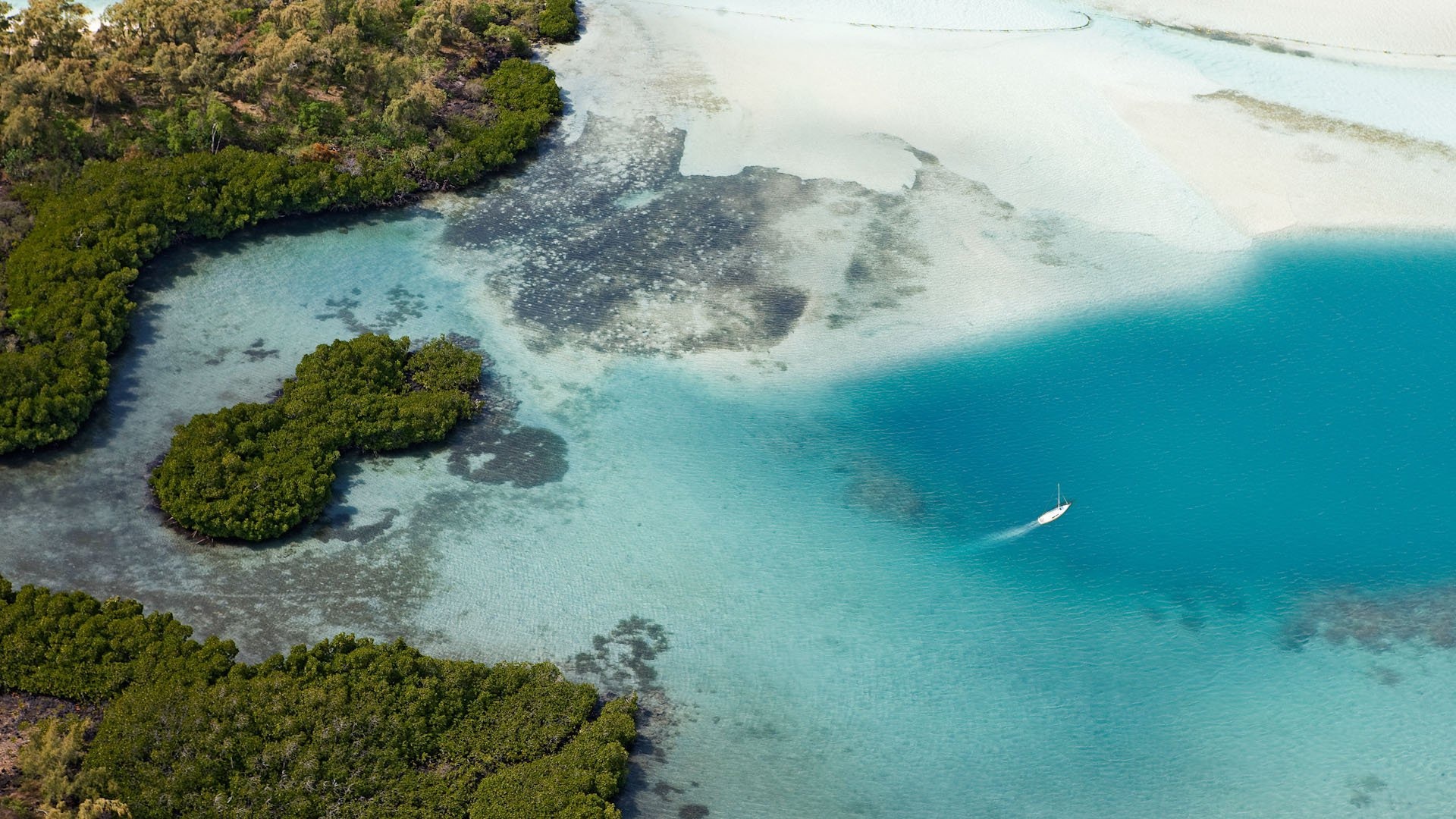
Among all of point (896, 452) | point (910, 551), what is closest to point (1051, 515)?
point (910, 551)

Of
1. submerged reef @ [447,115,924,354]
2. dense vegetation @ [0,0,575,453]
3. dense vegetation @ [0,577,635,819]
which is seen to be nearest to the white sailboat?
submerged reef @ [447,115,924,354]

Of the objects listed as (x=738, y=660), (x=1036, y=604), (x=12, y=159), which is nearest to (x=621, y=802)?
(x=738, y=660)

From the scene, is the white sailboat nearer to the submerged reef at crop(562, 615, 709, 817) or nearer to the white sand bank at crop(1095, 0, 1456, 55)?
the submerged reef at crop(562, 615, 709, 817)

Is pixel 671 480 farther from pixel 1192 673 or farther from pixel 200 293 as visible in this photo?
pixel 200 293

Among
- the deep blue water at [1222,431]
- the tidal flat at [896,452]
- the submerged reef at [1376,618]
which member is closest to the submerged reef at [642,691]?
the tidal flat at [896,452]

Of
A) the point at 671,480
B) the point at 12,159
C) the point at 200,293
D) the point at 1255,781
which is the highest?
the point at 12,159

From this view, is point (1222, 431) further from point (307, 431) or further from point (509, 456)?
point (307, 431)
